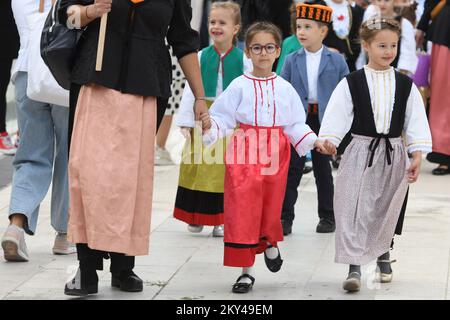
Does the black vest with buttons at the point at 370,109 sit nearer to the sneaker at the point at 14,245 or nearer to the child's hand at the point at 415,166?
the child's hand at the point at 415,166

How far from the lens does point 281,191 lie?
22.4 feet

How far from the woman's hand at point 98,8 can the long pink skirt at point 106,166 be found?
0.36 m

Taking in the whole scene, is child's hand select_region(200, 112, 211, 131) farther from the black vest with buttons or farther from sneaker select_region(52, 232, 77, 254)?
sneaker select_region(52, 232, 77, 254)

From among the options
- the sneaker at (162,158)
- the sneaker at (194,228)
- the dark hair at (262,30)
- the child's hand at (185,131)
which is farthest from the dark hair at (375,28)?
the sneaker at (162,158)

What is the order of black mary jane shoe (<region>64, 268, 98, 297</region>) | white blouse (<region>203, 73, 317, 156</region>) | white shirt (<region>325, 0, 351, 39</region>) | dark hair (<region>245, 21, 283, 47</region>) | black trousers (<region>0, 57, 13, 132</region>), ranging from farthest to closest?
black trousers (<region>0, 57, 13, 132</region>), white shirt (<region>325, 0, 351, 39</region>), dark hair (<region>245, 21, 283, 47</region>), white blouse (<region>203, 73, 317, 156</region>), black mary jane shoe (<region>64, 268, 98, 297</region>)

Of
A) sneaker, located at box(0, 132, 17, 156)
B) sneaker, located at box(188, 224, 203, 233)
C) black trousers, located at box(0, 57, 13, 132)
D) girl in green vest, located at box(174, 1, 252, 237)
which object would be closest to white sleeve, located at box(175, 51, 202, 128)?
girl in green vest, located at box(174, 1, 252, 237)

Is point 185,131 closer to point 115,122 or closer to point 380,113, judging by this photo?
point 380,113

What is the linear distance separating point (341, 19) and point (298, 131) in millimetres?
4561

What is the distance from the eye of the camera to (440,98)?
37.3 feet

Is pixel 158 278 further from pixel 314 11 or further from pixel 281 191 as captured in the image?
pixel 314 11

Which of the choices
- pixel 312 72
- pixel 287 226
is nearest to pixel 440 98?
pixel 312 72

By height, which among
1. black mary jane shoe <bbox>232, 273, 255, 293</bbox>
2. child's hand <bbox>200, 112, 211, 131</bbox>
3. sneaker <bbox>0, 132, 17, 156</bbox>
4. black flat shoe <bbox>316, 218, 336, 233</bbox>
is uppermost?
child's hand <bbox>200, 112, 211, 131</bbox>

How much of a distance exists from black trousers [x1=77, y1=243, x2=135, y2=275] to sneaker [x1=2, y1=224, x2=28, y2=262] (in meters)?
0.88

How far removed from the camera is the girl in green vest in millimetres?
8219
